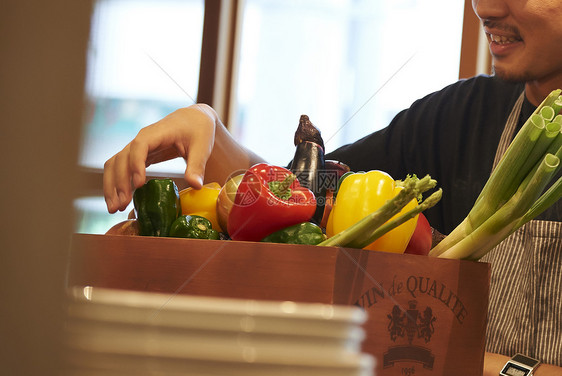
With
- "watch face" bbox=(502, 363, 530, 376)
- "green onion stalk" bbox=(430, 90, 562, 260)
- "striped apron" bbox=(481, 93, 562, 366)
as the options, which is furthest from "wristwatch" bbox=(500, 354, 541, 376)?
"green onion stalk" bbox=(430, 90, 562, 260)

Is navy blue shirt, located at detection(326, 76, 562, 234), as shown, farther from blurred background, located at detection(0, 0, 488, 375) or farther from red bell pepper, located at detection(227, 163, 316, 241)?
red bell pepper, located at detection(227, 163, 316, 241)

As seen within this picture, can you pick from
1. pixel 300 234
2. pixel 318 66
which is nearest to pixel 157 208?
pixel 300 234

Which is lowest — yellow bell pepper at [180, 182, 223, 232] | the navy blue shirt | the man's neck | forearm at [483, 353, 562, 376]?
forearm at [483, 353, 562, 376]

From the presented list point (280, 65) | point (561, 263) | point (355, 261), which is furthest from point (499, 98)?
point (280, 65)

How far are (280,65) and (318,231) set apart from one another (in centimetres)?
186

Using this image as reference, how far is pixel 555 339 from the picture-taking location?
84cm

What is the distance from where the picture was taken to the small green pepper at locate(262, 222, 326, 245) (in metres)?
0.47

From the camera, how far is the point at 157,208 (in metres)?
0.54

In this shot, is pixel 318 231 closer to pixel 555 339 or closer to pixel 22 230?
pixel 22 230

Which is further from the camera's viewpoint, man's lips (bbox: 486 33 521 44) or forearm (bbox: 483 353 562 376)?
man's lips (bbox: 486 33 521 44)

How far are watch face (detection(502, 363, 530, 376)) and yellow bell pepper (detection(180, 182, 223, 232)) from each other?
38 cm

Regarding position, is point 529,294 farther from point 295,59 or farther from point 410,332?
point 295,59

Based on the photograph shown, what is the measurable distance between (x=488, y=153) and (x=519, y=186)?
0.64m

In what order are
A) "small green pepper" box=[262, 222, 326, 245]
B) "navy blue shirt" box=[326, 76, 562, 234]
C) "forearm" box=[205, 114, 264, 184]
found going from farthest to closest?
"navy blue shirt" box=[326, 76, 562, 234] < "forearm" box=[205, 114, 264, 184] < "small green pepper" box=[262, 222, 326, 245]
